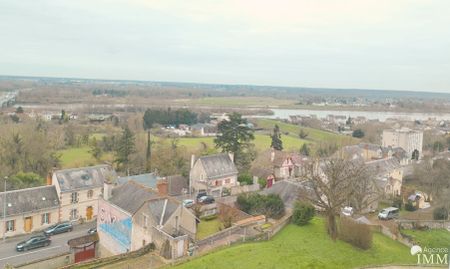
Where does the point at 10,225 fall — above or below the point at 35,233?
above

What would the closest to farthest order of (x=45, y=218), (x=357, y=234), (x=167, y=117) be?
(x=357, y=234), (x=45, y=218), (x=167, y=117)

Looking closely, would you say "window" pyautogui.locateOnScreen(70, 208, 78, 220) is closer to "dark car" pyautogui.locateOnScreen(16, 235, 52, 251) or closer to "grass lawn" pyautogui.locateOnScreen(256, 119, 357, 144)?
"dark car" pyautogui.locateOnScreen(16, 235, 52, 251)

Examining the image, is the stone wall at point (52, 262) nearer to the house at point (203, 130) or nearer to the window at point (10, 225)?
the window at point (10, 225)

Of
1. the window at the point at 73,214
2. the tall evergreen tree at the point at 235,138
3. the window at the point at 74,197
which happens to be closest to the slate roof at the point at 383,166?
the tall evergreen tree at the point at 235,138

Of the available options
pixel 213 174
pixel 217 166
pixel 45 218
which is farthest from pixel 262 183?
pixel 45 218

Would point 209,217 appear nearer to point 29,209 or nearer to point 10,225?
point 29,209

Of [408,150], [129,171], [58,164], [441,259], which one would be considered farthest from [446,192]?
[408,150]

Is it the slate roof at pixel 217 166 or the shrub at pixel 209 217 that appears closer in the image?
the shrub at pixel 209 217
